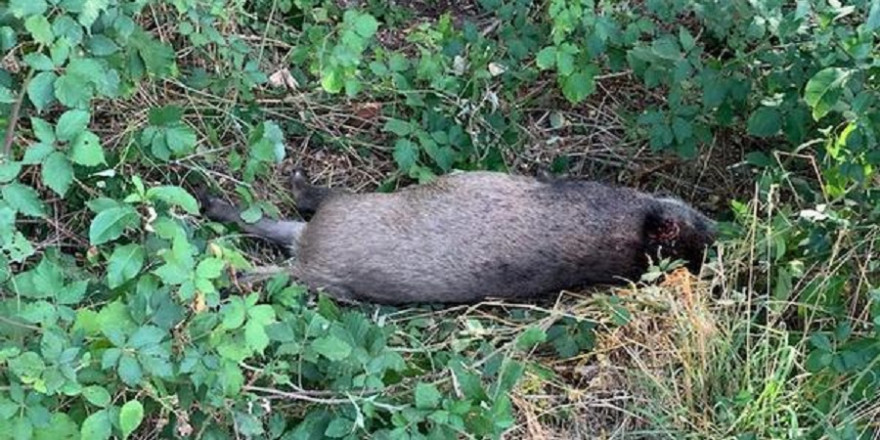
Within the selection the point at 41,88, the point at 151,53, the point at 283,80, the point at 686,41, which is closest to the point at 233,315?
the point at 41,88

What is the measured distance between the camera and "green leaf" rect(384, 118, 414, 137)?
5.06 metres

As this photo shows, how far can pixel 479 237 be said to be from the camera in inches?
182

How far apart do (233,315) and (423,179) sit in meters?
1.77

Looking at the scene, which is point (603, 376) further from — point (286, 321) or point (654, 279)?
point (286, 321)

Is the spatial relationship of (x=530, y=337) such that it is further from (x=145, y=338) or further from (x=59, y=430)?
(x=59, y=430)

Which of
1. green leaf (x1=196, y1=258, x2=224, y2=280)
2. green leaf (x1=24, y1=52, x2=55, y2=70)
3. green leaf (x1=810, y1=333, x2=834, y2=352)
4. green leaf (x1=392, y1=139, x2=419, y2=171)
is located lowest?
green leaf (x1=392, y1=139, x2=419, y2=171)

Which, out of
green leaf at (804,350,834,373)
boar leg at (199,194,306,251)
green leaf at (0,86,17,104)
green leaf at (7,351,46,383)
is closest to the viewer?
green leaf at (7,351,46,383)

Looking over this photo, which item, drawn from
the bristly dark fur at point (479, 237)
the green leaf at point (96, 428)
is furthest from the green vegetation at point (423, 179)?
the bristly dark fur at point (479, 237)

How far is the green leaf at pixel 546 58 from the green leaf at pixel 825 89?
43.9 inches

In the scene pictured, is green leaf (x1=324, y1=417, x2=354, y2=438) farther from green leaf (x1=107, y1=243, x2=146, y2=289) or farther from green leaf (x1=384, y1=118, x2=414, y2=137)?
green leaf (x1=384, y1=118, x2=414, y2=137)

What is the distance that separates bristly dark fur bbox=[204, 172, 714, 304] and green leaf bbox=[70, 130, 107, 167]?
4.54 ft

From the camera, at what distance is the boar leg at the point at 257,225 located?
479 cm

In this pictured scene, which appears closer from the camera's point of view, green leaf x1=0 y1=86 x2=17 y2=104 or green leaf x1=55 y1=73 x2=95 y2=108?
green leaf x1=55 y1=73 x2=95 y2=108

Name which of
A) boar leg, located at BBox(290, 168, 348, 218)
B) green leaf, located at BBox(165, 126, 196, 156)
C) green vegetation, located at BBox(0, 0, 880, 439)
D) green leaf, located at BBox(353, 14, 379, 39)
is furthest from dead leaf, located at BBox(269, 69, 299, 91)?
green leaf, located at BBox(165, 126, 196, 156)
